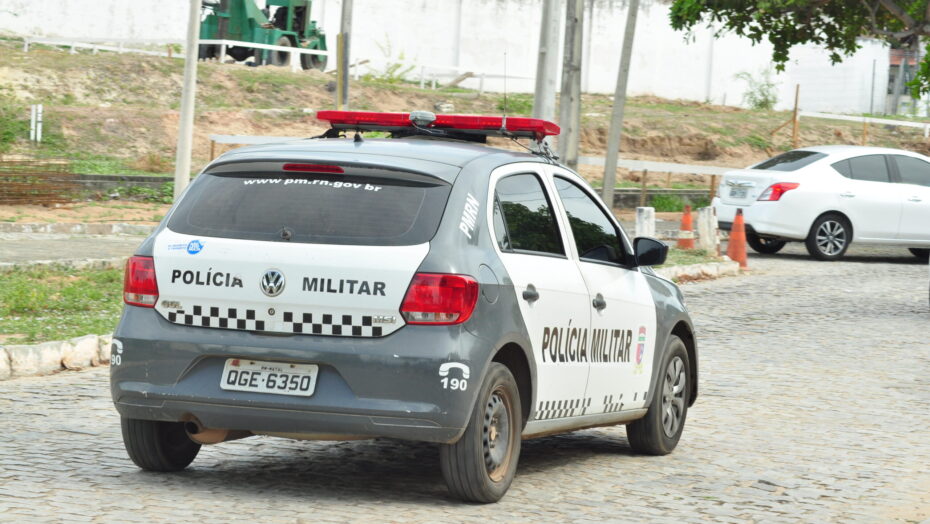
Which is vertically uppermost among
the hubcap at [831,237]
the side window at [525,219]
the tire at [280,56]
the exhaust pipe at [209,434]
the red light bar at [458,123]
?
the tire at [280,56]

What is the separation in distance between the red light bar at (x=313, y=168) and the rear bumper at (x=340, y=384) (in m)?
0.79

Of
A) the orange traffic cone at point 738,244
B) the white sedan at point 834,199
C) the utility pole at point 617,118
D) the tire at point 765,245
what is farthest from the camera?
the utility pole at point 617,118

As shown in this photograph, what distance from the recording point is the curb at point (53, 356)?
10.1m

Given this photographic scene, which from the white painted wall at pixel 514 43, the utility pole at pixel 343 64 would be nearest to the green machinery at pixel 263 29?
the white painted wall at pixel 514 43

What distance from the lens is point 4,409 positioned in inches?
345

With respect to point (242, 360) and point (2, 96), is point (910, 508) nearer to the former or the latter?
point (242, 360)

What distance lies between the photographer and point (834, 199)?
22.1 metres

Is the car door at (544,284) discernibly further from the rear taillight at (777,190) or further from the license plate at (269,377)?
the rear taillight at (777,190)

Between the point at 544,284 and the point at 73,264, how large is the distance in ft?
33.2

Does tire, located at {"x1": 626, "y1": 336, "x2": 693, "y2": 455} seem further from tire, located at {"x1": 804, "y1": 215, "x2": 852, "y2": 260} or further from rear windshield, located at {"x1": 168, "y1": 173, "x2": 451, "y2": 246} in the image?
tire, located at {"x1": 804, "y1": 215, "x2": 852, "y2": 260}

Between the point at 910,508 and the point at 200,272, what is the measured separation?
3464mm

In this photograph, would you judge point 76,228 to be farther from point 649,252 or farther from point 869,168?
point 649,252

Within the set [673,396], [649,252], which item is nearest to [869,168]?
[673,396]

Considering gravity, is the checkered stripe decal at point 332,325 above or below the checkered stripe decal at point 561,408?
above
